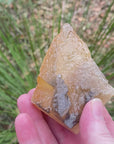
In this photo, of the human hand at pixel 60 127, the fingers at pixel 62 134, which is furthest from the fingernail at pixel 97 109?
the fingers at pixel 62 134

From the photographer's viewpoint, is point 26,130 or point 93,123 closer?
point 93,123

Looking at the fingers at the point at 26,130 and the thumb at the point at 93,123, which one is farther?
the fingers at the point at 26,130

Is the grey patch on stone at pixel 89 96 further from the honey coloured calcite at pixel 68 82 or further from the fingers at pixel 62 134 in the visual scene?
the fingers at pixel 62 134

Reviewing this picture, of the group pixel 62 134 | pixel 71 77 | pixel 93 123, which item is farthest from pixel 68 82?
pixel 62 134

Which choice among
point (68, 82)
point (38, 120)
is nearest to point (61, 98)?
point (68, 82)

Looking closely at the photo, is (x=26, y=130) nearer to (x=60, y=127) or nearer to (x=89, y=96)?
(x=60, y=127)

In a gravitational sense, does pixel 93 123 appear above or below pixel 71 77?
below

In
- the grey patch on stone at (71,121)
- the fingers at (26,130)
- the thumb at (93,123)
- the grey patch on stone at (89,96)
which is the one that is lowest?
the thumb at (93,123)
